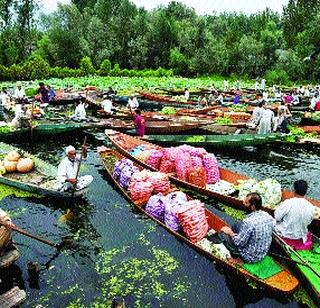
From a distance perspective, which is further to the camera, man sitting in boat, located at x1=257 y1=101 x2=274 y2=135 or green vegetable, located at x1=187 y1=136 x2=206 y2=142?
man sitting in boat, located at x1=257 y1=101 x2=274 y2=135

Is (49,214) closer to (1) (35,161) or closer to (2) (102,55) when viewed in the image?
(1) (35,161)

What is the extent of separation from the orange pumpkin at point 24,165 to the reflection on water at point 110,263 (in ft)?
3.52

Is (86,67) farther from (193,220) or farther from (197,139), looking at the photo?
(193,220)

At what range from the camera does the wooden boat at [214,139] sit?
15336mm

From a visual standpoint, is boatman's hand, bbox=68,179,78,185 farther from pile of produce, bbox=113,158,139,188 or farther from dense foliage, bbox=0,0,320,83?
dense foliage, bbox=0,0,320,83

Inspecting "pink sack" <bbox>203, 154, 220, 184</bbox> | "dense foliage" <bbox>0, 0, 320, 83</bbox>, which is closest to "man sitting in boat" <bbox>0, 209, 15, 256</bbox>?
"pink sack" <bbox>203, 154, 220, 184</bbox>

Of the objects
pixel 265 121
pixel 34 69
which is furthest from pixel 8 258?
pixel 34 69

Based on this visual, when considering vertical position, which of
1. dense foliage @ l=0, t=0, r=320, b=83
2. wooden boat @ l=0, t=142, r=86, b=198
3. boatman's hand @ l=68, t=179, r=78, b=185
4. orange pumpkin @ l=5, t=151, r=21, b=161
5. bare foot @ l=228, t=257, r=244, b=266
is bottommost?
wooden boat @ l=0, t=142, r=86, b=198

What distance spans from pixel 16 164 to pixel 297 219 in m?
7.99

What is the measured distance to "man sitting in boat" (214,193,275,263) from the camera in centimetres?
672

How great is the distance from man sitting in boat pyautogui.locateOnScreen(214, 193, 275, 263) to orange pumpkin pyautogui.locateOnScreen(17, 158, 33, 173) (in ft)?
21.9

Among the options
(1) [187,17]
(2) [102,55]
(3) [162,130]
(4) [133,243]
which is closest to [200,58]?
(2) [102,55]

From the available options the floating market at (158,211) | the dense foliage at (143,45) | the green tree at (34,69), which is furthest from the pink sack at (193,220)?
the dense foliage at (143,45)

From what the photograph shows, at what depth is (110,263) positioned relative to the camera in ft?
25.5
